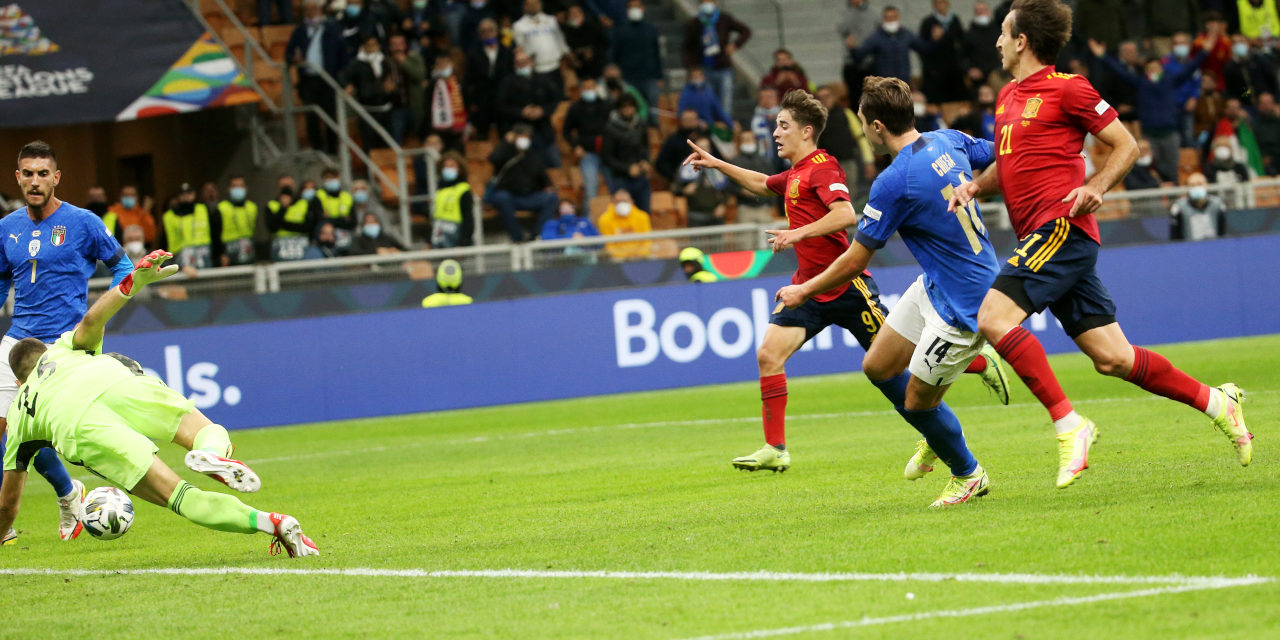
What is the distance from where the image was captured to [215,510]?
7.45 m

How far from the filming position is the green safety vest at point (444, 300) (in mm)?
18608

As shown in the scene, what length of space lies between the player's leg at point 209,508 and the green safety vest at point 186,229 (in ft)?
44.8

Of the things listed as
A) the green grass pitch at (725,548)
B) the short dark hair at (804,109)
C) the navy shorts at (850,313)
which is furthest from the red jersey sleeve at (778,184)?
the green grass pitch at (725,548)

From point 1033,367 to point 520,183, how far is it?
49.4 feet

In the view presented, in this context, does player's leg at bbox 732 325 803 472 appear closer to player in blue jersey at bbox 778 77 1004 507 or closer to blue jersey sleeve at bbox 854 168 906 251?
player in blue jersey at bbox 778 77 1004 507

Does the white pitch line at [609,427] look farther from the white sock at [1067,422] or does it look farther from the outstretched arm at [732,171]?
the white sock at [1067,422]

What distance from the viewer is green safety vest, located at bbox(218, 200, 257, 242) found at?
832 inches

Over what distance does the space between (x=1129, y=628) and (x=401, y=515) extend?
18.0 feet

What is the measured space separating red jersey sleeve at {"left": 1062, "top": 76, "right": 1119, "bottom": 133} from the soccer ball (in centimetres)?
476

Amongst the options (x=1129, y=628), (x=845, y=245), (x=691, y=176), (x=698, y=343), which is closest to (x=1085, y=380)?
(x=698, y=343)

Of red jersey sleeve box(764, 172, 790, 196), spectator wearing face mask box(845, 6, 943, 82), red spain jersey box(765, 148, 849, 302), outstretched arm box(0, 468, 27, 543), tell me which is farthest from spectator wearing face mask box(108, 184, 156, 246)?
red spain jersey box(765, 148, 849, 302)

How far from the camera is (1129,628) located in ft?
16.6

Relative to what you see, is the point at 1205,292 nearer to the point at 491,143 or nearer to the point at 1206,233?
the point at 1206,233

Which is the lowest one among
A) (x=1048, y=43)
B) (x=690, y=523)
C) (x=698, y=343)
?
(x=698, y=343)
